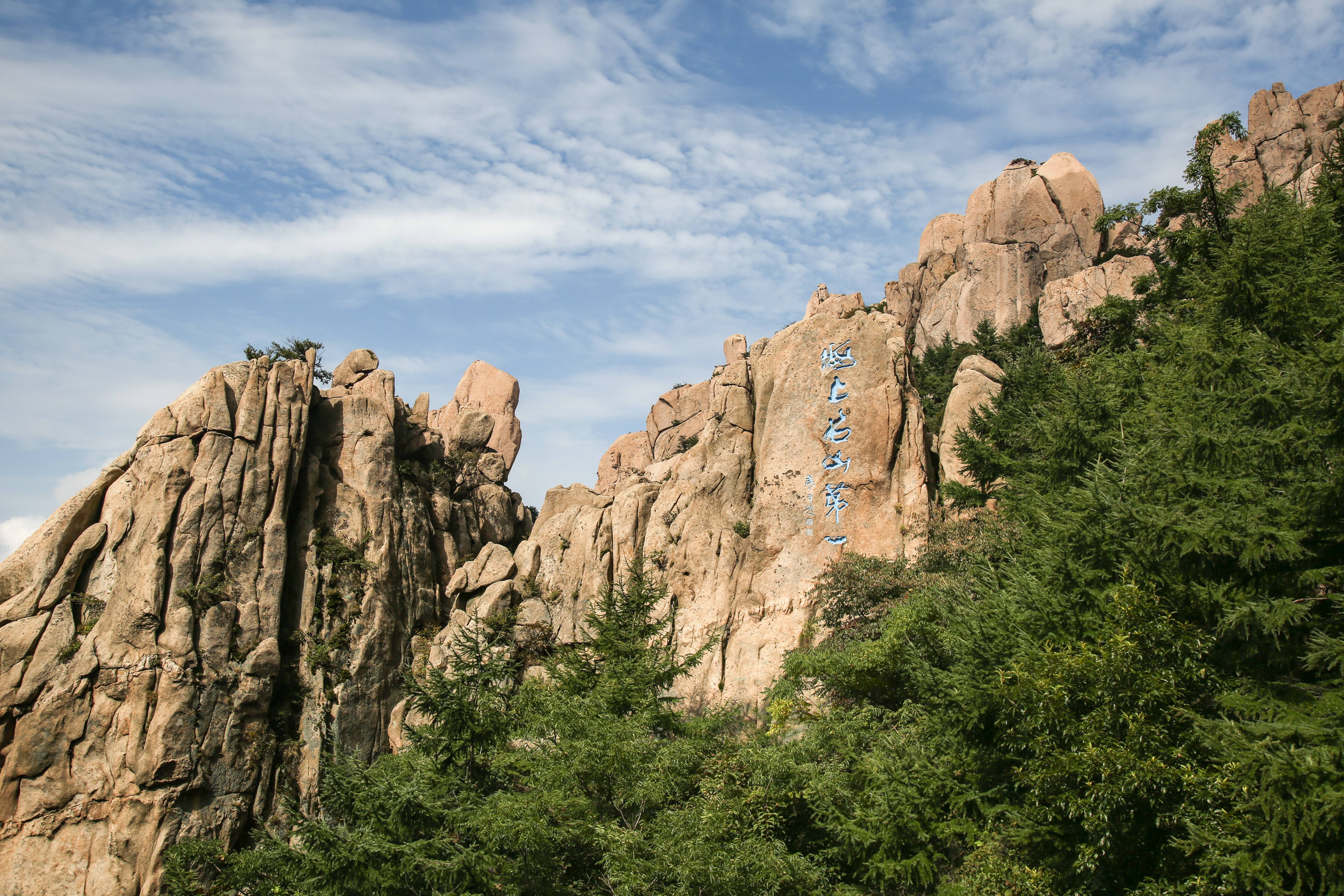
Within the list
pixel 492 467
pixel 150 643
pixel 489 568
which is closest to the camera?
pixel 150 643

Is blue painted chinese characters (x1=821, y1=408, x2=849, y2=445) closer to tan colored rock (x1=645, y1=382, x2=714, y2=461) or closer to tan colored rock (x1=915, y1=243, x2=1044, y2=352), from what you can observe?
tan colored rock (x1=915, y1=243, x2=1044, y2=352)

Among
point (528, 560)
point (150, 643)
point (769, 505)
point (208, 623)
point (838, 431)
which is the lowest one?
point (150, 643)

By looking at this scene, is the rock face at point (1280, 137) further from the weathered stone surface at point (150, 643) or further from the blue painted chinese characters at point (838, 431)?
the weathered stone surface at point (150, 643)

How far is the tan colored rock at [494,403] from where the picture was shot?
158ft

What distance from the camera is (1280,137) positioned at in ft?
159

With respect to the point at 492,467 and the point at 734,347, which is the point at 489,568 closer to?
the point at 492,467

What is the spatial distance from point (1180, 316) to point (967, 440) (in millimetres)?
6076

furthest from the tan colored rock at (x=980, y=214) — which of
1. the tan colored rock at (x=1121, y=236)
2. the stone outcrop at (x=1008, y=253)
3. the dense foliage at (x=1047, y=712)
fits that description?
the dense foliage at (x=1047, y=712)

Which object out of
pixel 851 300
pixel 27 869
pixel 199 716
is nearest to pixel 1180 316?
pixel 851 300

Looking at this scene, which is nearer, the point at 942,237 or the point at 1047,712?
the point at 1047,712

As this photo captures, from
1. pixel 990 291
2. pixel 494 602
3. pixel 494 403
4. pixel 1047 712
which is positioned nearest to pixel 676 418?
pixel 494 403

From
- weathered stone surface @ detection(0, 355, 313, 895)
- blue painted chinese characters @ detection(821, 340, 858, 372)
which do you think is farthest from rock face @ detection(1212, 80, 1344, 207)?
weathered stone surface @ detection(0, 355, 313, 895)

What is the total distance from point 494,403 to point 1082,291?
29.5 meters

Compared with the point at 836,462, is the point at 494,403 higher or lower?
higher
